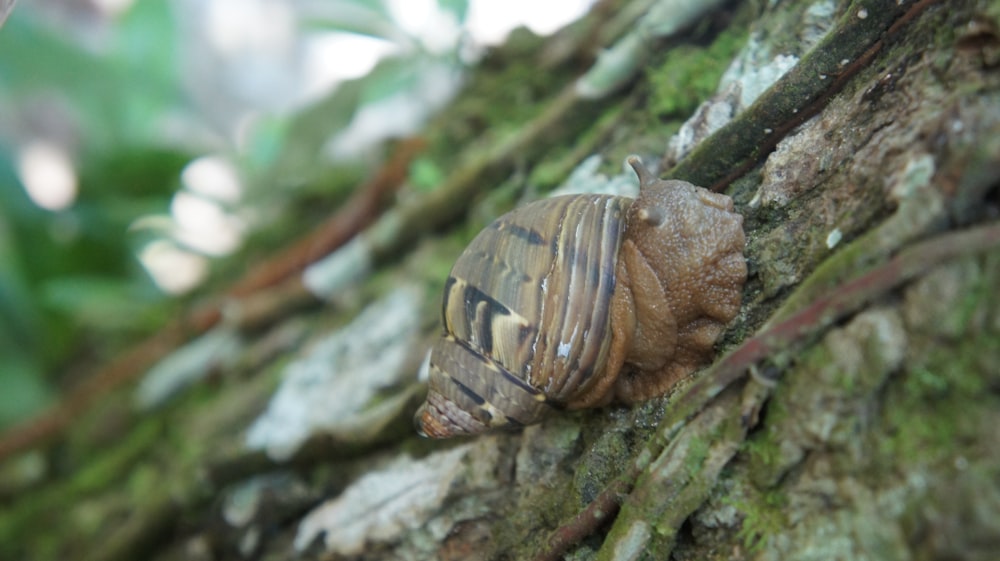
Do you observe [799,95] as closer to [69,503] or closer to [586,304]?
[586,304]

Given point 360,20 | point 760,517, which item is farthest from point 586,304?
point 360,20

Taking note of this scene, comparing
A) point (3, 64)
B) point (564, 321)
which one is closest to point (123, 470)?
point (3, 64)

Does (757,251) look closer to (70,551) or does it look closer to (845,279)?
(845,279)

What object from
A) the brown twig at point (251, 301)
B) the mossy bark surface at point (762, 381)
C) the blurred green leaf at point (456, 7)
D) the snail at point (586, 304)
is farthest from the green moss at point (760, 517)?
the blurred green leaf at point (456, 7)

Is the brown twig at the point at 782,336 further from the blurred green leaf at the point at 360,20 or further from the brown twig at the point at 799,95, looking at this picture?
the blurred green leaf at the point at 360,20

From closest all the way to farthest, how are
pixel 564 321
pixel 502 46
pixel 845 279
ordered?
pixel 845 279
pixel 564 321
pixel 502 46

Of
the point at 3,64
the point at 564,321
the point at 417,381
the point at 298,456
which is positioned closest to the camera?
the point at 564,321
